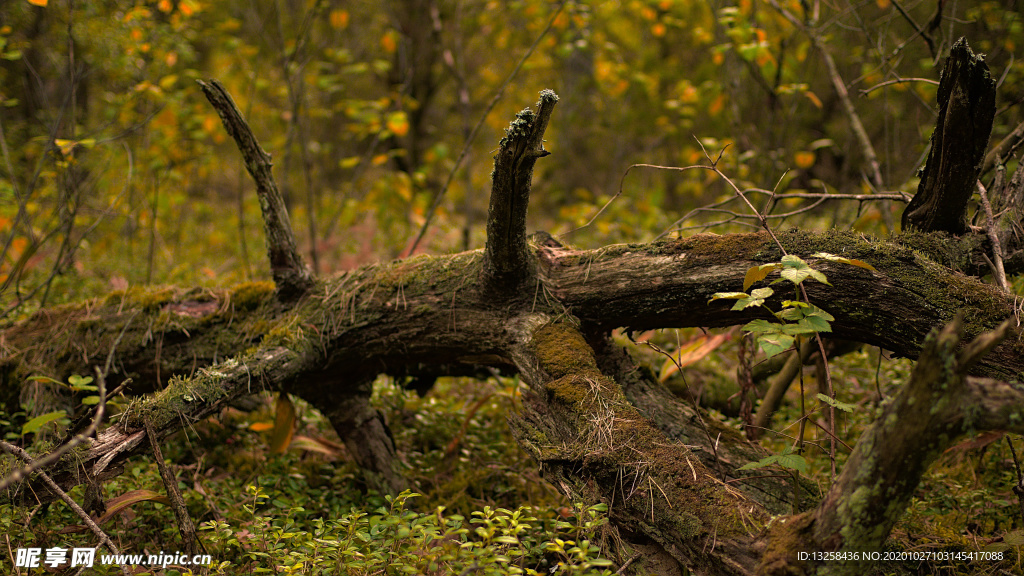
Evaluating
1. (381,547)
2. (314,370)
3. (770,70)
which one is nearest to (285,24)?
(770,70)

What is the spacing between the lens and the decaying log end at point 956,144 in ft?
7.22

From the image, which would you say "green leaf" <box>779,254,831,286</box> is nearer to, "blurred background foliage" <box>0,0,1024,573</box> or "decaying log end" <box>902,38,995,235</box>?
"blurred background foliage" <box>0,0,1024,573</box>

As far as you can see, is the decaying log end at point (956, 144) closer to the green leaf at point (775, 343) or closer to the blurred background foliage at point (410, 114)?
the blurred background foliage at point (410, 114)

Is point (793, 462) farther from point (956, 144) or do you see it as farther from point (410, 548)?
point (956, 144)

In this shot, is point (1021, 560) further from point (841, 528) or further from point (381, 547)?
point (381, 547)

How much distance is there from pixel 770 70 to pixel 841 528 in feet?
19.6

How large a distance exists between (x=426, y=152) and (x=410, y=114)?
1370 mm

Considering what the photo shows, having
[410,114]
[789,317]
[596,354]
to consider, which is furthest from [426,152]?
[789,317]

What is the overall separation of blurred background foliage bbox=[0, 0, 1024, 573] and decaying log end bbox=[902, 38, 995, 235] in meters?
0.73

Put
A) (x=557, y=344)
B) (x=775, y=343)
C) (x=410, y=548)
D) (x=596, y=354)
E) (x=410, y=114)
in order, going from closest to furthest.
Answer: (x=775, y=343), (x=410, y=548), (x=557, y=344), (x=596, y=354), (x=410, y=114)

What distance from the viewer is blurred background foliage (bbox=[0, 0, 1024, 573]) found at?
11.1 ft

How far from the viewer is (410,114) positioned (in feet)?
30.3

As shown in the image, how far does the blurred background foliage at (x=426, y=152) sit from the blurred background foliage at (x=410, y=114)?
60 millimetres

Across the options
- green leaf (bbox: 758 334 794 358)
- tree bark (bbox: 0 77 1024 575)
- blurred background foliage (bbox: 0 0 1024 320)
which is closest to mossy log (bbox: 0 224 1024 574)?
tree bark (bbox: 0 77 1024 575)
